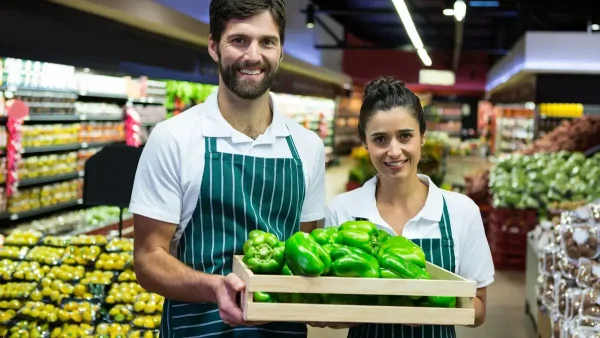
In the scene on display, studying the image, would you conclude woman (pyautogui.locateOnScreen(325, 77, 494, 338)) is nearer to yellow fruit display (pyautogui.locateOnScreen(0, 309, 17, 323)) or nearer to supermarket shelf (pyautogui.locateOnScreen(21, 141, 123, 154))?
yellow fruit display (pyautogui.locateOnScreen(0, 309, 17, 323))

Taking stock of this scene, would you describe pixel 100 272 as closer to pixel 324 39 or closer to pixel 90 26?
pixel 90 26

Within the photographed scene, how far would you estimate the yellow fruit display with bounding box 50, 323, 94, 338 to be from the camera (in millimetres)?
4422

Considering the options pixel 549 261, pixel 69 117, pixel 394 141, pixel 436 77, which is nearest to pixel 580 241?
pixel 549 261

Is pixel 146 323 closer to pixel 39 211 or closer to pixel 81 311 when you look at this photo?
pixel 81 311

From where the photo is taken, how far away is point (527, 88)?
15.4 meters

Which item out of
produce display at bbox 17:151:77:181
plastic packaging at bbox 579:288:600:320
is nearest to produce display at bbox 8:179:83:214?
produce display at bbox 17:151:77:181

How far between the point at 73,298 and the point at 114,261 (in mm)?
310

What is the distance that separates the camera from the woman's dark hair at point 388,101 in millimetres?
2463

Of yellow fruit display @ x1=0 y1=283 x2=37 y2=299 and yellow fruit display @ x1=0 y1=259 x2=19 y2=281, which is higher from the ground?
yellow fruit display @ x1=0 y1=259 x2=19 y2=281

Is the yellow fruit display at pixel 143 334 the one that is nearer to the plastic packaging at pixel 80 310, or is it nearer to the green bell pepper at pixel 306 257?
the plastic packaging at pixel 80 310

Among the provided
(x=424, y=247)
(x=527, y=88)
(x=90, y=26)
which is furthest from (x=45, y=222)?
(x=527, y=88)

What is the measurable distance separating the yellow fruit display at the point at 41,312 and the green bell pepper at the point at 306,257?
2895 millimetres

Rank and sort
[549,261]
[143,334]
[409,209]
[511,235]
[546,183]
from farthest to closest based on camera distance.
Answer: [546,183] < [511,235] < [549,261] < [143,334] < [409,209]

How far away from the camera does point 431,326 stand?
2.44m
